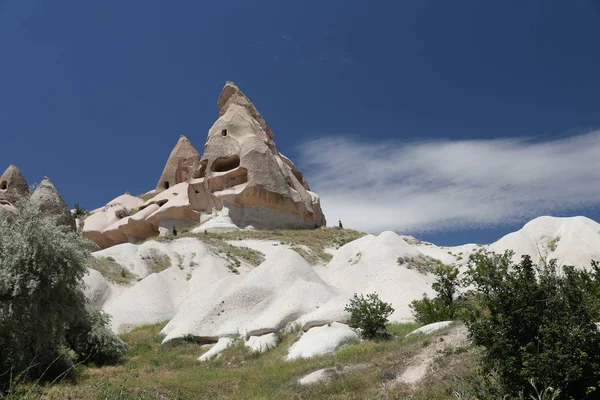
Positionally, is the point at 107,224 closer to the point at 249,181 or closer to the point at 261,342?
the point at 249,181

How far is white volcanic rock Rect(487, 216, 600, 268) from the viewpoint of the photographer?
77.1 ft

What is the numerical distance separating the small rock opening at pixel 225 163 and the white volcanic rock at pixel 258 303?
26.8 metres

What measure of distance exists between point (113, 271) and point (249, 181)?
56.3 feet

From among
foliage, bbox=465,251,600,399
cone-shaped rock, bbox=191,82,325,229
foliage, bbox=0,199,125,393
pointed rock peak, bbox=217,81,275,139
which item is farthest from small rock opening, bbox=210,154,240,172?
foliage, bbox=465,251,600,399

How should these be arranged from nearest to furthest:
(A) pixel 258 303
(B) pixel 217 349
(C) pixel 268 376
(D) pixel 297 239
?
(C) pixel 268 376 → (B) pixel 217 349 → (A) pixel 258 303 → (D) pixel 297 239

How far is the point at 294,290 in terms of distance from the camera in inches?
767

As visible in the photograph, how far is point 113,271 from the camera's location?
29484 millimetres

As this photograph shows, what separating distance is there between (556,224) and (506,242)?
8.53ft

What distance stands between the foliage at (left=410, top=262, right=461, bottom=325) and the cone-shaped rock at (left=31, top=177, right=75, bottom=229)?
69.8 feet

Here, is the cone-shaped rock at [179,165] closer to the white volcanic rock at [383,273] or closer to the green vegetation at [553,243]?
the white volcanic rock at [383,273]

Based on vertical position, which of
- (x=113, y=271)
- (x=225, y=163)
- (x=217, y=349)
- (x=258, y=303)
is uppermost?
Answer: (x=225, y=163)

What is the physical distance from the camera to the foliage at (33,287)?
11.6 metres

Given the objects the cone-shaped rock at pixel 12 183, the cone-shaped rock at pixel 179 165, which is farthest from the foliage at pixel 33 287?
the cone-shaped rock at pixel 179 165

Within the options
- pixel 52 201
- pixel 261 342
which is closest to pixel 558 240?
pixel 261 342
